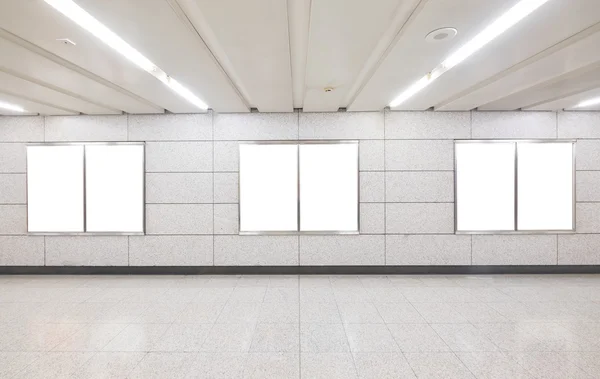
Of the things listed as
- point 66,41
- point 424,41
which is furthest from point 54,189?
point 424,41

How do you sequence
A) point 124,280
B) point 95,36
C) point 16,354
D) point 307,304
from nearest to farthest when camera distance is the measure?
1. point 95,36
2. point 16,354
3. point 307,304
4. point 124,280

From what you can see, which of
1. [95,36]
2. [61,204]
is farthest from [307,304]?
[61,204]

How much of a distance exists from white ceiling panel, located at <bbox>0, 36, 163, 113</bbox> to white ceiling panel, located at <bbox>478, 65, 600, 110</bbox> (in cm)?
534

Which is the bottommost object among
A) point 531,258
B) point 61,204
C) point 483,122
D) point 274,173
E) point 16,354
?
point 16,354

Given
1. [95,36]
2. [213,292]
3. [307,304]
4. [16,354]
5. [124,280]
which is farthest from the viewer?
[124,280]

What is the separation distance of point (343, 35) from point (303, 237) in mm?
3430

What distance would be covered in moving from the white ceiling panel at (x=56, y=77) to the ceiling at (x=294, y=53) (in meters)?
0.01

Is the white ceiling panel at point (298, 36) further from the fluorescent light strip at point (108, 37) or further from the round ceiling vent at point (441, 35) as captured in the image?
the fluorescent light strip at point (108, 37)

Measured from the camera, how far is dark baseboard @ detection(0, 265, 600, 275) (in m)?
5.14

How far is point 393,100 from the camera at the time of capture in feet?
14.8

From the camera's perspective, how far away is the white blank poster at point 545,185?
202 inches

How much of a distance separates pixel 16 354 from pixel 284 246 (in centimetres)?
339

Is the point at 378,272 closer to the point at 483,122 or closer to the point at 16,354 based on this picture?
the point at 483,122

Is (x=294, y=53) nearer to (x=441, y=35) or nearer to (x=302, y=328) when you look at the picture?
(x=441, y=35)
